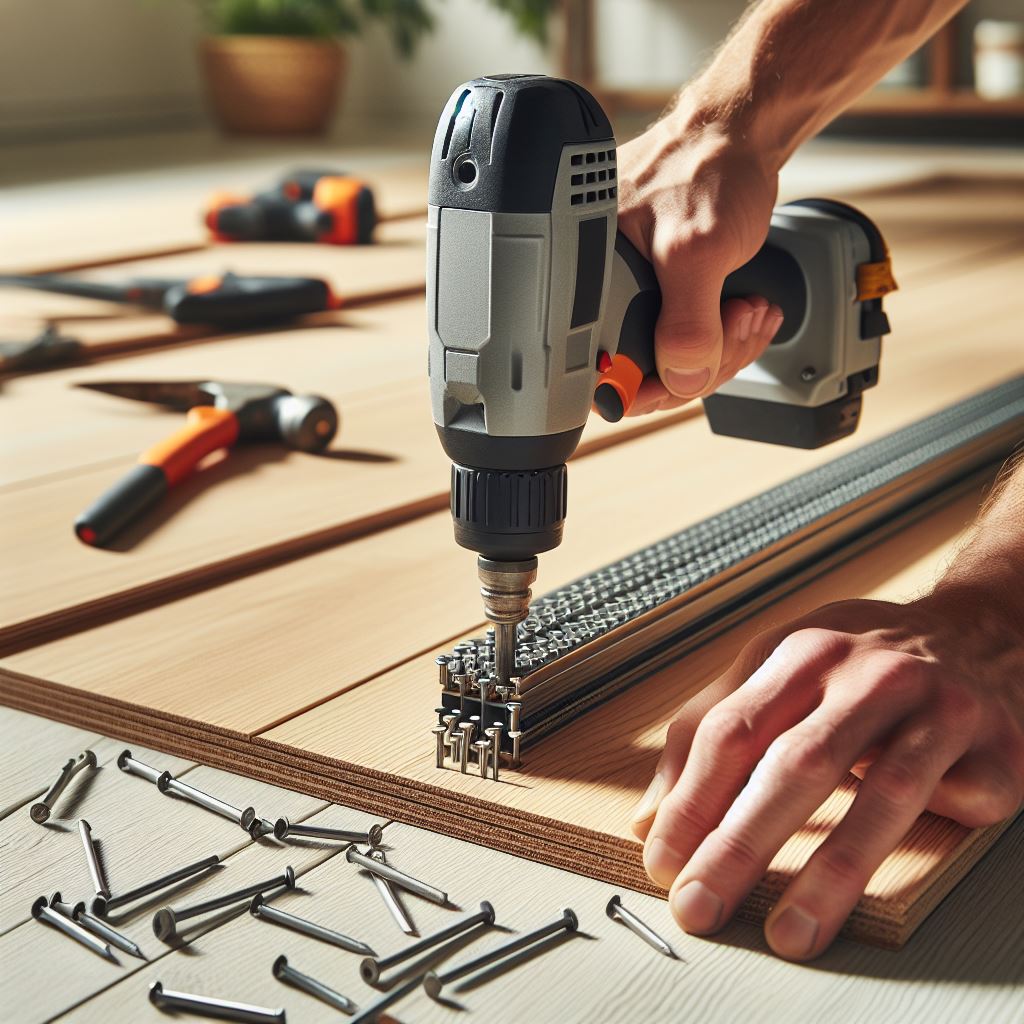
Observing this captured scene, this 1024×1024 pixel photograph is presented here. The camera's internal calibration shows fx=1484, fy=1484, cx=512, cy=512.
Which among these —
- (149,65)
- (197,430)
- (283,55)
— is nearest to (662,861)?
(197,430)

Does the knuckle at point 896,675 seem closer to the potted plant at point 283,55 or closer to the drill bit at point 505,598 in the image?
the drill bit at point 505,598

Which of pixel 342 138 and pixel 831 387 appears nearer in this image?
pixel 831 387

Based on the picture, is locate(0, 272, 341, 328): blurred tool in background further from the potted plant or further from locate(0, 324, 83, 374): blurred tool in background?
the potted plant

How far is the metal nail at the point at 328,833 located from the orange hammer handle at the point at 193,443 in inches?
27.0

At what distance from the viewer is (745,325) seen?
129cm

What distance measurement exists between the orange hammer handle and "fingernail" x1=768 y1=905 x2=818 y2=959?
937 mm

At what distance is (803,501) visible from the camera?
147 cm

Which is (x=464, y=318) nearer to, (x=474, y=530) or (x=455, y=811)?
(x=474, y=530)

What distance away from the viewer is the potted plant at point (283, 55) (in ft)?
19.4

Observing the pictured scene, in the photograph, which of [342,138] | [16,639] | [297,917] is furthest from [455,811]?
[342,138]

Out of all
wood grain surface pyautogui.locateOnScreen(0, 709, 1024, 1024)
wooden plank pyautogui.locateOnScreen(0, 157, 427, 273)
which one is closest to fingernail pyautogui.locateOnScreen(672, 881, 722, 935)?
wood grain surface pyautogui.locateOnScreen(0, 709, 1024, 1024)

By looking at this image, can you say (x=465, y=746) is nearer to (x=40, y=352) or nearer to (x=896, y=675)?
(x=896, y=675)

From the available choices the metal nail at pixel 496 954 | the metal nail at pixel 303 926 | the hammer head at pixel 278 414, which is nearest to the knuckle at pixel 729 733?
the metal nail at pixel 496 954

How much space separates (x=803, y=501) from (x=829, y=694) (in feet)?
2.00
